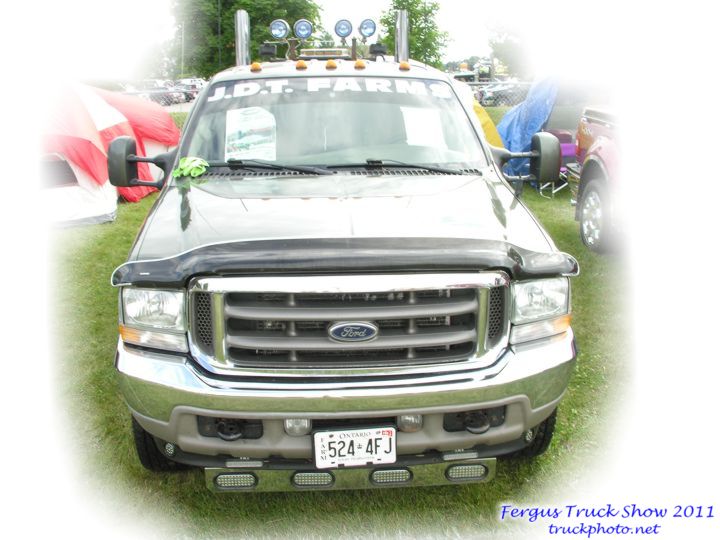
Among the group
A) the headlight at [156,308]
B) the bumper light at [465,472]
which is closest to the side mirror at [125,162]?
the headlight at [156,308]

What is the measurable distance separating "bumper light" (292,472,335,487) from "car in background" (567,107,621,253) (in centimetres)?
505

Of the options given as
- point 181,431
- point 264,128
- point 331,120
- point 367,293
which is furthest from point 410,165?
point 181,431

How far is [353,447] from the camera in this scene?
258cm

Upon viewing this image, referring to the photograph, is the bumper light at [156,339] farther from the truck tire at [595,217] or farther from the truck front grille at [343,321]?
the truck tire at [595,217]

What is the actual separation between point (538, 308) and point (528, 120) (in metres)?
9.55

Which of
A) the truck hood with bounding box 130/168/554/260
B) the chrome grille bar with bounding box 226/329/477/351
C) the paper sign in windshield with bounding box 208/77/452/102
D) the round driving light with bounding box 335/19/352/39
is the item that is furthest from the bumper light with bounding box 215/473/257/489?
the round driving light with bounding box 335/19/352/39

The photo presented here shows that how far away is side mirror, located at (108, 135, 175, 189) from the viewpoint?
399 centimetres

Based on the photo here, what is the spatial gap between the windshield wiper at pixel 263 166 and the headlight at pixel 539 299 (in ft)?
4.36

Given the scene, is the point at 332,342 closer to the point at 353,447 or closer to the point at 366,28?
the point at 353,447

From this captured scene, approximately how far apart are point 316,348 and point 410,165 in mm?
1468

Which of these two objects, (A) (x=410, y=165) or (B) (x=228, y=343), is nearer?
(B) (x=228, y=343)

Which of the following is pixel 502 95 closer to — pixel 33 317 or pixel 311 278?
pixel 33 317

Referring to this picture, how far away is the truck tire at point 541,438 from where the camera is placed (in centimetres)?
313

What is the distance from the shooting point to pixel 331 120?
3.88 m
